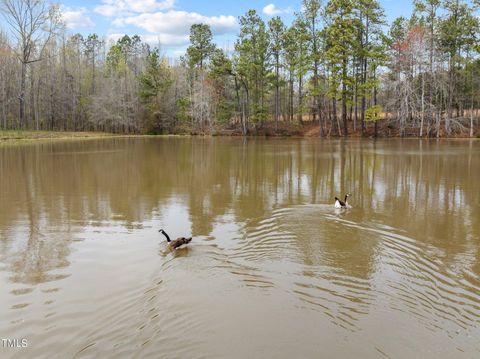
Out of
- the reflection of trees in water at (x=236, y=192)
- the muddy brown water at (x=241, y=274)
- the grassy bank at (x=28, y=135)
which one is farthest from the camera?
the grassy bank at (x=28, y=135)

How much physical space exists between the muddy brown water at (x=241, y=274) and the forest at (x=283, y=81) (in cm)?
3656

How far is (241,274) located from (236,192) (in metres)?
7.27

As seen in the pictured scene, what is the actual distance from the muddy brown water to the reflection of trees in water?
3.5 inches

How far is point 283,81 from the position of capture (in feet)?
187

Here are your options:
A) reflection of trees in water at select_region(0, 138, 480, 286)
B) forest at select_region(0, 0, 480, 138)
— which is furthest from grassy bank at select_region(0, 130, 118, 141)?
reflection of trees in water at select_region(0, 138, 480, 286)

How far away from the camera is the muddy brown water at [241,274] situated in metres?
4.56

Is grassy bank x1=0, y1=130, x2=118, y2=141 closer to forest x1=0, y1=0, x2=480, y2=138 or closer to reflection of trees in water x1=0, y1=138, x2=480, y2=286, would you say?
forest x1=0, y1=0, x2=480, y2=138

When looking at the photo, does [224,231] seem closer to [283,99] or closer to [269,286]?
[269,286]

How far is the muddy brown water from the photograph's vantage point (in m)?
4.56

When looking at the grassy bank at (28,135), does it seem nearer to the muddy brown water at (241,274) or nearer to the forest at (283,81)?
the forest at (283,81)

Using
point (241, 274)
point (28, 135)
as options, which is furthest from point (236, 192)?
point (28, 135)

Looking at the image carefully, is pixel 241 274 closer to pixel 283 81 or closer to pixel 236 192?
pixel 236 192

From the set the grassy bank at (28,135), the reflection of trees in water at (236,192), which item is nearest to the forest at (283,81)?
the grassy bank at (28,135)

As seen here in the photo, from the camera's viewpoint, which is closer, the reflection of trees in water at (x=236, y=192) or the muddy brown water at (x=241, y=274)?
the muddy brown water at (x=241, y=274)
